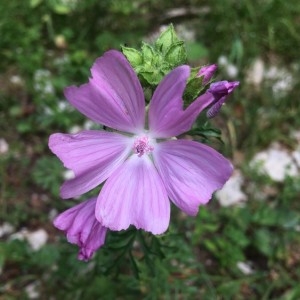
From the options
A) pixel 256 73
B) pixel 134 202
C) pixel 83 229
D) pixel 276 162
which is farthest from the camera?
pixel 256 73

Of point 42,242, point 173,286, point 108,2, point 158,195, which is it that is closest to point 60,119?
point 42,242

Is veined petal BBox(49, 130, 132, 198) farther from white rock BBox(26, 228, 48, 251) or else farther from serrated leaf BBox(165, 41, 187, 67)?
white rock BBox(26, 228, 48, 251)

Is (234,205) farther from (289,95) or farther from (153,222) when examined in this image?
(153,222)

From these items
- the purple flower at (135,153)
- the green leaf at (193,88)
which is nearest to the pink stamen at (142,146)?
the purple flower at (135,153)

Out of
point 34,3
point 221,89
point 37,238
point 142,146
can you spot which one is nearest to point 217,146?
point 37,238

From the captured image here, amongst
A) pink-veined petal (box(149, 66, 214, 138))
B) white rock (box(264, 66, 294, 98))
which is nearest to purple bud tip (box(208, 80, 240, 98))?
pink-veined petal (box(149, 66, 214, 138))

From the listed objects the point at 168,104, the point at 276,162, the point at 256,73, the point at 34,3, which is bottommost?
the point at 168,104

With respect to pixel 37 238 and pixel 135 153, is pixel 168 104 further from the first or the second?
pixel 37 238

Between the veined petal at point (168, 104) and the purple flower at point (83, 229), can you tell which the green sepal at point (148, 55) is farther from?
the purple flower at point (83, 229)
